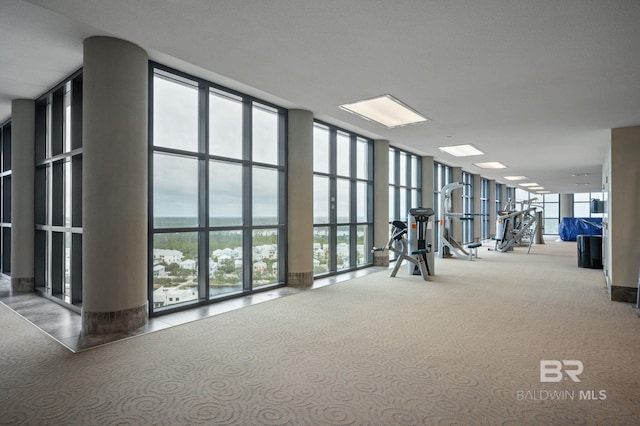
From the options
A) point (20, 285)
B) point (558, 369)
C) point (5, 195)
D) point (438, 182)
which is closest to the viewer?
point (558, 369)

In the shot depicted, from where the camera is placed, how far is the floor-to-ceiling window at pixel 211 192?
4.91 metres

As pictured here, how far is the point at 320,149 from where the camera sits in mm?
7945

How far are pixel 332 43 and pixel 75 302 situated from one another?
15.6ft

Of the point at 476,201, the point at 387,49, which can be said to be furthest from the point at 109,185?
the point at 476,201

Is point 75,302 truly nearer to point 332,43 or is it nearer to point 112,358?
point 112,358

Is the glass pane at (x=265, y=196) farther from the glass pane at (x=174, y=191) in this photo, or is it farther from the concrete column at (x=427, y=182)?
the concrete column at (x=427, y=182)

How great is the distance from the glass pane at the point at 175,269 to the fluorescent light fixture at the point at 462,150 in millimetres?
5753

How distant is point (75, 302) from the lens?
16.4 ft

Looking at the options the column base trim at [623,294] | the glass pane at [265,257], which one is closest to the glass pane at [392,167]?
the glass pane at [265,257]

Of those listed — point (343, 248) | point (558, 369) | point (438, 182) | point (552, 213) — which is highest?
point (438, 182)

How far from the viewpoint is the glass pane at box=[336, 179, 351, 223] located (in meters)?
8.32

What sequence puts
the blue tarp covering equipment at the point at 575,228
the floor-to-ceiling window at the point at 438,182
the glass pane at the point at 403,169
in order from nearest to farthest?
the glass pane at the point at 403,169
the floor-to-ceiling window at the point at 438,182
the blue tarp covering equipment at the point at 575,228

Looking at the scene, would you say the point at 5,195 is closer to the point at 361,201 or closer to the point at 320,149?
the point at 320,149

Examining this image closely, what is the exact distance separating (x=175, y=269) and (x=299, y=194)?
8.65ft
